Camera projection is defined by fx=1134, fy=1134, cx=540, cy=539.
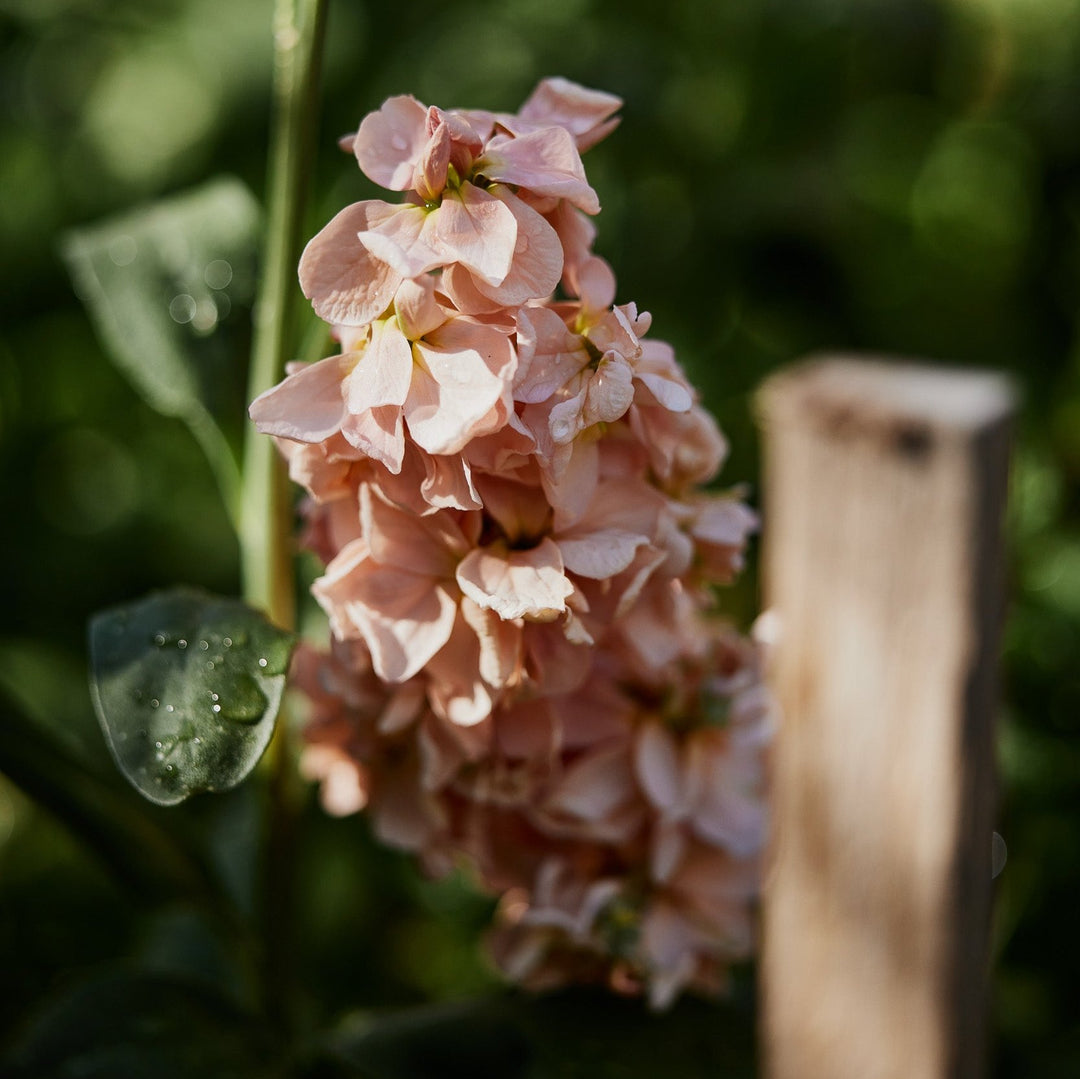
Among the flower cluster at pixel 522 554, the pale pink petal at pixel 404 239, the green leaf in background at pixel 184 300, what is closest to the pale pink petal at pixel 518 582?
the flower cluster at pixel 522 554

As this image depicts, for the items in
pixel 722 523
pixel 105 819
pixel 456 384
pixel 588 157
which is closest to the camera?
pixel 456 384

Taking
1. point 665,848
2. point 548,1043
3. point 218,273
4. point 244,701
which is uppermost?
point 218,273

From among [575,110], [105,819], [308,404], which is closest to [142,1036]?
[105,819]

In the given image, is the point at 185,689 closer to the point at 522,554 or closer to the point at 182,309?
the point at 522,554

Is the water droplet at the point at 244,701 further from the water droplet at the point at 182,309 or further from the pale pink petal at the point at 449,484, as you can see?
the water droplet at the point at 182,309

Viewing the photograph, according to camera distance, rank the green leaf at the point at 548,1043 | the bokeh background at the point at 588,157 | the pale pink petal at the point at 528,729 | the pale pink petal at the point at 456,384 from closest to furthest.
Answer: the pale pink petal at the point at 456,384 < the pale pink petal at the point at 528,729 < the green leaf at the point at 548,1043 < the bokeh background at the point at 588,157

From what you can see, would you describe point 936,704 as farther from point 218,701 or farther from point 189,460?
point 189,460
